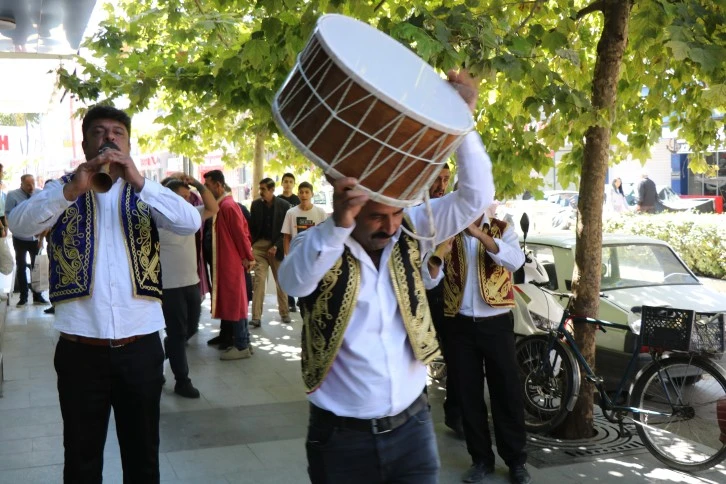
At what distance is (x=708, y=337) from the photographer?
5.85 meters

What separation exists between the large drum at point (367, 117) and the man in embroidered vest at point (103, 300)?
4.87ft

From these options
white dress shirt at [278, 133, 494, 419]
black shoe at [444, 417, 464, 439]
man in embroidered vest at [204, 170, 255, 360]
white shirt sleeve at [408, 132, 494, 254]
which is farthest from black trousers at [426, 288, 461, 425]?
white dress shirt at [278, 133, 494, 419]

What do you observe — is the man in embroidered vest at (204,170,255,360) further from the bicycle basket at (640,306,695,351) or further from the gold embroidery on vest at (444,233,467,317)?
the bicycle basket at (640,306,695,351)

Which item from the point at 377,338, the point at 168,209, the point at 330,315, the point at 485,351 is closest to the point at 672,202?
the point at 485,351

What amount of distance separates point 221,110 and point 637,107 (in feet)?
13.8

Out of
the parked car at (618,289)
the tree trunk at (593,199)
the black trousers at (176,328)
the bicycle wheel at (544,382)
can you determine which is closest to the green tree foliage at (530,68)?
the tree trunk at (593,199)

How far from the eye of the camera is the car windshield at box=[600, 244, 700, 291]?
341 inches

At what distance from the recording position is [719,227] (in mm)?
15398

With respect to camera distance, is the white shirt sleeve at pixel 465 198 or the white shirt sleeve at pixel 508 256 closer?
the white shirt sleeve at pixel 465 198

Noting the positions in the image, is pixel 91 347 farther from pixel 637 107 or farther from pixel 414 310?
pixel 637 107

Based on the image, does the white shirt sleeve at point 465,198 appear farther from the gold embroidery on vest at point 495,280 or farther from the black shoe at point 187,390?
the black shoe at point 187,390

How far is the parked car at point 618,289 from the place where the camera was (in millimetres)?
7586

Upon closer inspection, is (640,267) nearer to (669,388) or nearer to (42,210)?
(669,388)

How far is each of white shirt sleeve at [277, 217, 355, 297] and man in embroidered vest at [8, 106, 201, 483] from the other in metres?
1.22
